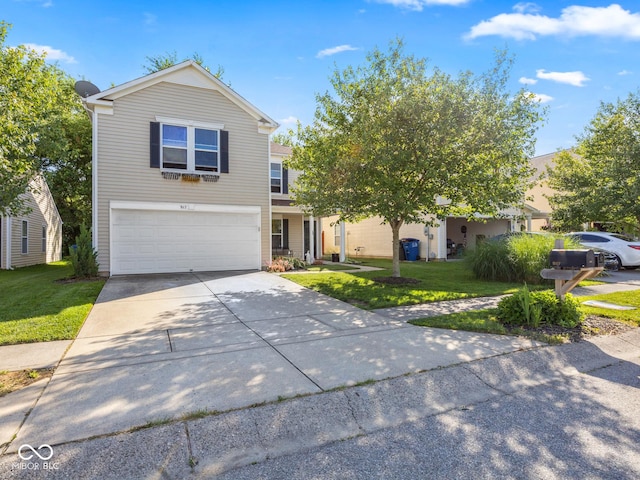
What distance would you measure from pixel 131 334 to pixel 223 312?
175 centimetres

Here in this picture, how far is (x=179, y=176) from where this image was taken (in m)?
12.4

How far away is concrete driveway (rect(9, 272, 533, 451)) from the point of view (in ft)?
9.96

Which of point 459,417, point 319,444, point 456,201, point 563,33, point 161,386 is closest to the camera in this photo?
point 319,444

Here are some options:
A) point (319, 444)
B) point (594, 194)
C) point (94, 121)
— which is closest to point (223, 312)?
point (319, 444)

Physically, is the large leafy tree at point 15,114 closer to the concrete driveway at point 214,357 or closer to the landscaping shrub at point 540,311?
the concrete driveway at point 214,357

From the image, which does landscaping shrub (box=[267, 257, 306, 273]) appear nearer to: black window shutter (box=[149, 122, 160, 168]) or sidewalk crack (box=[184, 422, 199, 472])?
black window shutter (box=[149, 122, 160, 168])

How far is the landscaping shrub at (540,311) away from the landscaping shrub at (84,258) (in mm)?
10934

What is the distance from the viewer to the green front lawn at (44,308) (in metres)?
5.20

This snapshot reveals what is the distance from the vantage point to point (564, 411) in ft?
10.7

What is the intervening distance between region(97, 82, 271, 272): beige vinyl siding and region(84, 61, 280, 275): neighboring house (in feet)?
0.10

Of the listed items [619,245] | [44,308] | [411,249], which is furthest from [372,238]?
[44,308]

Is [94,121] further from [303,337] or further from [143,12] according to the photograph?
[303,337]

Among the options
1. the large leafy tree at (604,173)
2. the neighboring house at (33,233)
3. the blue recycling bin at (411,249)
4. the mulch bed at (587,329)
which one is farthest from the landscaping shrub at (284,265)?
the large leafy tree at (604,173)

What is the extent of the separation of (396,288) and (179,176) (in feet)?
27.1
